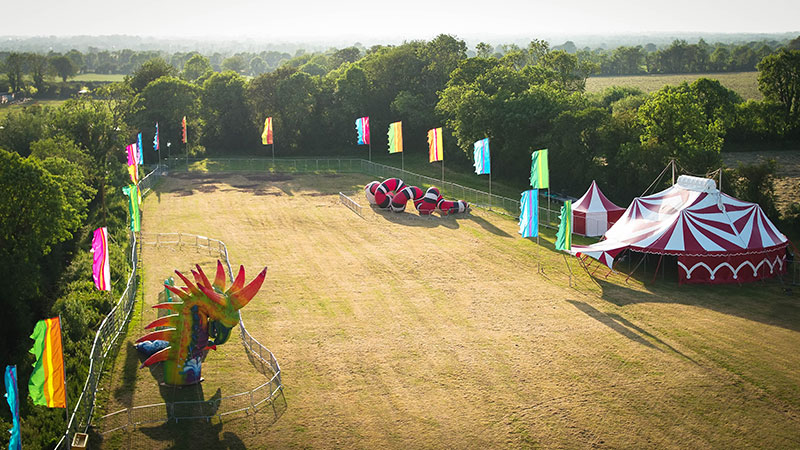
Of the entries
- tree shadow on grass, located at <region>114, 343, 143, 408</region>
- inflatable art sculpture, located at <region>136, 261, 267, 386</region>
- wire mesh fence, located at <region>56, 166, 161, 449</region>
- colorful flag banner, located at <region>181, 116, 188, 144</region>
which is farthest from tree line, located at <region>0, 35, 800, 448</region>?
inflatable art sculpture, located at <region>136, 261, 267, 386</region>

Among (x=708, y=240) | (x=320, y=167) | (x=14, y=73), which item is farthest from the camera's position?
(x=14, y=73)

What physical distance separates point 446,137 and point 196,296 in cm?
4307

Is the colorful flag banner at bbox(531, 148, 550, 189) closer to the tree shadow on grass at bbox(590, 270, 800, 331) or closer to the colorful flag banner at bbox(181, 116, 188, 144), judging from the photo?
the tree shadow on grass at bbox(590, 270, 800, 331)

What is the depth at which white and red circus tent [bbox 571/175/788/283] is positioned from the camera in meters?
29.9

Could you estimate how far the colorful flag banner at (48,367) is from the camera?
53.3ft

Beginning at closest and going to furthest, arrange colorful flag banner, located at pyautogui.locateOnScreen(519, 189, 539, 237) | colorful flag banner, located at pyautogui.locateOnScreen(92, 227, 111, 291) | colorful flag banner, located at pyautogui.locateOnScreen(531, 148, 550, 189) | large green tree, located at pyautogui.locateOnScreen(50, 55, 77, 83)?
colorful flag banner, located at pyautogui.locateOnScreen(92, 227, 111, 291)
colorful flag banner, located at pyautogui.locateOnScreen(519, 189, 539, 237)
colorful flag banner, located at pyautogui.locateOnScreen(531, 148, 550, 189)
large green tree, located at pyautogui.locateOnScreen(50, 55, 77, 83)

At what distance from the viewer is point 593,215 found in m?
37.6

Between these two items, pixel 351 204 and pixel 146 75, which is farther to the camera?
pixel 146 75

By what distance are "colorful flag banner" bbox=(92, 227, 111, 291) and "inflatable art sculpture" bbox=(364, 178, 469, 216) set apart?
21828 mm

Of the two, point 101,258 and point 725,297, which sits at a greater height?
point 101,258

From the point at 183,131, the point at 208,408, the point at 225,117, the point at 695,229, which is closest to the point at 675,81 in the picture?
the point at 225,117

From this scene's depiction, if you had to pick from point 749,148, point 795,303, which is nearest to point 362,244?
point 795,303

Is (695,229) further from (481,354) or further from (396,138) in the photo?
(396,138)

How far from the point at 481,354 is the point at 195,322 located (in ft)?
30.6
